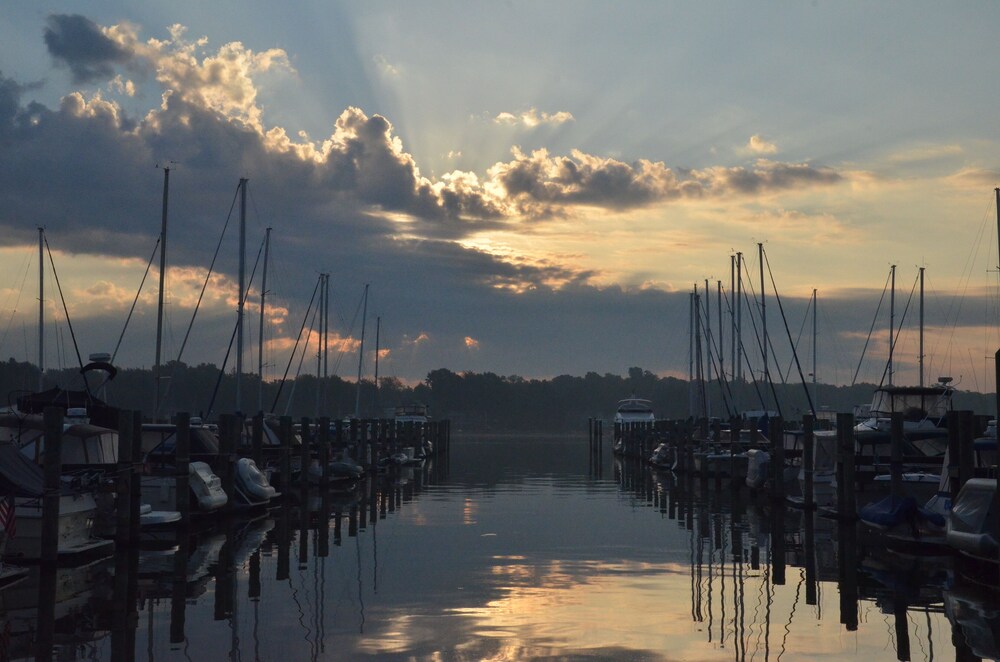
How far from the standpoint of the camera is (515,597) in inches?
721

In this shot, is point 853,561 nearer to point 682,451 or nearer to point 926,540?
point 926,540

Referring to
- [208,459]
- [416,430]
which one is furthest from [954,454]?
[416,430]

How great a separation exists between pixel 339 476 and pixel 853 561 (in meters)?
31.0

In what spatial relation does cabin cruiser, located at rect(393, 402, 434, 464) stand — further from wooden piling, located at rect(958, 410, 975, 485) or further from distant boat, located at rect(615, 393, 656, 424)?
wooden piling, located at rect(958, 410, 975, 485)

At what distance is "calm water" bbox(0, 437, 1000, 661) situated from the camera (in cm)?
1453

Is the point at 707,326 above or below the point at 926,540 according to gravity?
above

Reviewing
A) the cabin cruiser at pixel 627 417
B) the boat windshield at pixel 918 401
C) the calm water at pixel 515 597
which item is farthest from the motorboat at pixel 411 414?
the calm water at pixel 515 597

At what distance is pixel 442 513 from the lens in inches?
1391

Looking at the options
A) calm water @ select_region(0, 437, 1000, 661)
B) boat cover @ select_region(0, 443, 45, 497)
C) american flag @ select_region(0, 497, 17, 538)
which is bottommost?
calm water @ select_region(0, 437, 1000, 661)

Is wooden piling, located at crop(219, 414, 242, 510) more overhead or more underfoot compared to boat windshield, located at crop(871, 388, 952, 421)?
more underfoot

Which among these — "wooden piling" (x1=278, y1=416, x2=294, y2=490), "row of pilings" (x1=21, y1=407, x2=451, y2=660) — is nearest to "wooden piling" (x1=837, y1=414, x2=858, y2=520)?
"row of pilings" (x1=21, y1=407, x2=451, y2=660)

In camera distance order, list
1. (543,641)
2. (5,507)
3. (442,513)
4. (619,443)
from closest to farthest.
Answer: (543,641) → (5,507) → (442,513) → (619,443)

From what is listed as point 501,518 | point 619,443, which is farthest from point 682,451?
point 619,443

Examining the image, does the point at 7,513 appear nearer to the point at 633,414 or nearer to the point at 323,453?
the point at 323,453
